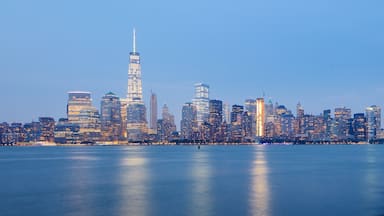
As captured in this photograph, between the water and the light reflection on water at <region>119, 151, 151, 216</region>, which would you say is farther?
the water

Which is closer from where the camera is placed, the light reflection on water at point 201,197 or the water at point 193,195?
the light reflection on water at point 201,197

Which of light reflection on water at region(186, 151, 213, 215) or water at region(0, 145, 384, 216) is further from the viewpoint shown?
water at region(0, 145, 384, 216)

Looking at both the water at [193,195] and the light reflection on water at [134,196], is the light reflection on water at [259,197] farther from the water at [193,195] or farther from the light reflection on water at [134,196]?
the light reflection on water at [134,196]

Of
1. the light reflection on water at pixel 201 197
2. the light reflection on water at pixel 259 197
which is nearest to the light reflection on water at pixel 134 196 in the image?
the light reflection on water at pixel 201 197

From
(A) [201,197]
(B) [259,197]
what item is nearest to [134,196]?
(A) [201,197]

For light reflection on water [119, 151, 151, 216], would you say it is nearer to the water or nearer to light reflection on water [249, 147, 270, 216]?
the water

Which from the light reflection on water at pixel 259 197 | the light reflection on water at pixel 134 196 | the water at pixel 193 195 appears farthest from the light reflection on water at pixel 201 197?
the light reflection on water at pixel 134 196

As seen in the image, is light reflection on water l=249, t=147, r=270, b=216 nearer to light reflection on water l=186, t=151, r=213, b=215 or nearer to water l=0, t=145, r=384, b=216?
water l=0, t=145, r=384, b=216

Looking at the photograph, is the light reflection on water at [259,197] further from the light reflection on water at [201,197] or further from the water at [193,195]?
the light reflection on water at [201,197]

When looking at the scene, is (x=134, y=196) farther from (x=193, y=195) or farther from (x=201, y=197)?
(x=201, y=197)

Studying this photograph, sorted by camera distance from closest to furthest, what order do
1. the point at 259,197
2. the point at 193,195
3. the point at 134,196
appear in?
the point at 259,197 → the point at 134,196 → the point at 193,195

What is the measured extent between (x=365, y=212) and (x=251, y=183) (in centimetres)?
2174

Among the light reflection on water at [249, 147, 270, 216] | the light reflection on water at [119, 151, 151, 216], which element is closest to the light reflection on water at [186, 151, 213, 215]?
the light reflection on water at [249, 147, 270, 216]

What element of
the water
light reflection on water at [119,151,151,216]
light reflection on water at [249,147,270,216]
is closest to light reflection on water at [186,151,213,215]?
the water
